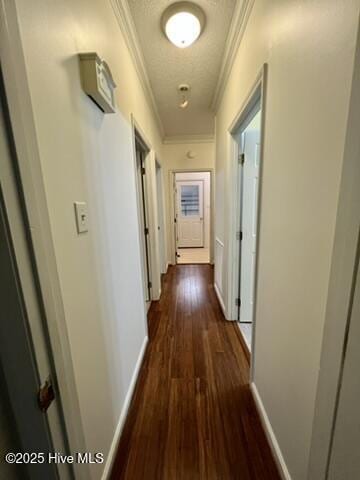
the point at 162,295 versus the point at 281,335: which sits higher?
the point at 281,335

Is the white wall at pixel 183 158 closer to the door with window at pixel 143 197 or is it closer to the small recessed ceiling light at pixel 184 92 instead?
the small recessed ceiling light at pixel 184 92

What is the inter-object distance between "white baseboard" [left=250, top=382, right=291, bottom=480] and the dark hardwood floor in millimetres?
45

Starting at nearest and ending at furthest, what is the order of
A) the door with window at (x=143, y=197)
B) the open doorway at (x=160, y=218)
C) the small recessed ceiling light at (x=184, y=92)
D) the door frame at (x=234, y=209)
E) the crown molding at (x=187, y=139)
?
1. the door frame at (x=234, y=209)
2. the small recessed ceiling light at (x=184, y=92)
3. the door with window at (x=143, y=197)
4. the open doorway at (x=160, y=218)
5. the crown molding at (x=187, y=139)

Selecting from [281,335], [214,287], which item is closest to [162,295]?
[214,287]

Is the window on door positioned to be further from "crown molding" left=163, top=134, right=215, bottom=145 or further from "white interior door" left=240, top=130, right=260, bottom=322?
"white interior door" left=240, top=130, right=260, bottom=322

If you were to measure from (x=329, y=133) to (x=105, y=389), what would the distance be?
1485 mm

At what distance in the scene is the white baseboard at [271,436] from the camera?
3.39 feet

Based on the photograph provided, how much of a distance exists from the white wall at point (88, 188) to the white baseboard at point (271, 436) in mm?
893

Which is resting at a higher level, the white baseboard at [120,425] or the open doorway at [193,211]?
the open doorway at [193,211]

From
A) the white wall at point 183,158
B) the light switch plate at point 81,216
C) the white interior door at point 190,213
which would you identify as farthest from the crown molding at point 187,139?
the light switch plate at point 81,216

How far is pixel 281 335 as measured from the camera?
1.05m

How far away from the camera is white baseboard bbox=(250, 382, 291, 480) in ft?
3.39

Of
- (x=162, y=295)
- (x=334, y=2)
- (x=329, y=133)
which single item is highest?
(x=334, y=2)

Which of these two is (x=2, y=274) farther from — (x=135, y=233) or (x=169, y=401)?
(x=169, y=401)
